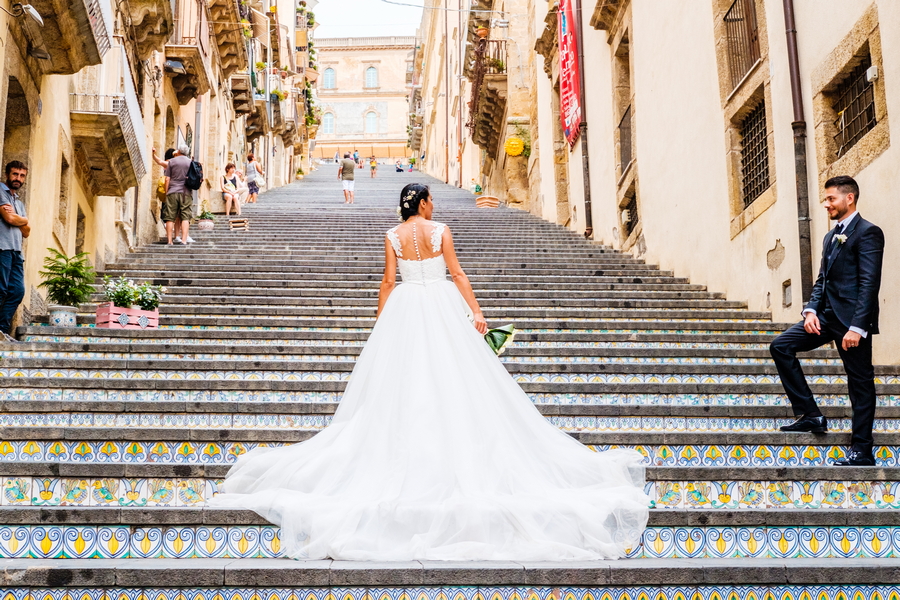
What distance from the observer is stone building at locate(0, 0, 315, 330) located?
9.30 meters

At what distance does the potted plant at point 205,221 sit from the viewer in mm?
17203

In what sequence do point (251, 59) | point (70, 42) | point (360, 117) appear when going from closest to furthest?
point (70, 42) → point (251, 59) → point (360, 117)

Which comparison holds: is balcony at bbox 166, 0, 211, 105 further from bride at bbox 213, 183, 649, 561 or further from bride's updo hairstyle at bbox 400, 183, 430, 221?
bride at bbox 213, 183, 649, 561

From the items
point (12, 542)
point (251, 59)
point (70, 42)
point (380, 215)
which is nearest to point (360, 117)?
point (251, 59)

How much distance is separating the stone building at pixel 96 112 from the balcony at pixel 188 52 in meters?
0.03

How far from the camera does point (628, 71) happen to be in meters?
17.1

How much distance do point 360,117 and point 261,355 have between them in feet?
247

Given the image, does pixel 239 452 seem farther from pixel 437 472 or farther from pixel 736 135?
pixel 736 135

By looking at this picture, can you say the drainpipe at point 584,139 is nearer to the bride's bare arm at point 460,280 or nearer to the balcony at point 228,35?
the balcony at point 228,35

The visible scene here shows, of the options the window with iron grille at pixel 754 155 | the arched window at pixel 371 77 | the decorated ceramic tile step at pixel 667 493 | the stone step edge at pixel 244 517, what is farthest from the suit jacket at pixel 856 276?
the arched window at pixel 371 77

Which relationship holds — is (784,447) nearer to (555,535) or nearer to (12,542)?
(555,535)

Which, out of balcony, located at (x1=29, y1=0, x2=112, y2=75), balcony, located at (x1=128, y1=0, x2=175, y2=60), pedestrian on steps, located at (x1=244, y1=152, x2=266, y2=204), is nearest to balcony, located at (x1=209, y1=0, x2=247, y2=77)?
pedestrian on steps, located at (x1=244, y1=152, x2=266, y2=204)

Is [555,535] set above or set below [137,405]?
below

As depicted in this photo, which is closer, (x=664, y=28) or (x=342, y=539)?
(x=342, y=539)
